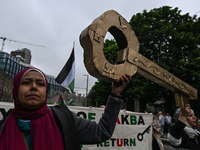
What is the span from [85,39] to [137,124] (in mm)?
3427

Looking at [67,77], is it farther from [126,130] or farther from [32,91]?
[32,91]

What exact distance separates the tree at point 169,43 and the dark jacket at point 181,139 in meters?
9.30

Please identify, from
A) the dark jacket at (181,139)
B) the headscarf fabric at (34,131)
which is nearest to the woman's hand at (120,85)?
the headscarf fabric at (34,131)

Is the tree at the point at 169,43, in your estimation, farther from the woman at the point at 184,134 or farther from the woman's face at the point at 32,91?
the woman's face at the point at 32,91

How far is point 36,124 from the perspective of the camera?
108 centimetres

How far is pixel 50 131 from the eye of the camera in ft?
3.60

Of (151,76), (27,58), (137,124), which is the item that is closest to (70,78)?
(137,124)

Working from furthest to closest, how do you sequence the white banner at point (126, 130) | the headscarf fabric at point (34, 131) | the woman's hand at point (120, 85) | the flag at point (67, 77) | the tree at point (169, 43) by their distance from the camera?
1. the tree at point (169, 43)
2. the flag at point (67, 77)
3. the white banner at point (126, 130)
4. the woman's hand at point (120, 85)
5. the headscarf fabric at point (34, 131)

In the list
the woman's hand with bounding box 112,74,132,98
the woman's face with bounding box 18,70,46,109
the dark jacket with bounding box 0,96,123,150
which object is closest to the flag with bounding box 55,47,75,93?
the woman's hand with bounding box 112,74,132,98

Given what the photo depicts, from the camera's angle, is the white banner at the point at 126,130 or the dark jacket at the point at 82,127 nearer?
the dark jacket at the point at 82,127

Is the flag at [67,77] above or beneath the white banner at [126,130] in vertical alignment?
above

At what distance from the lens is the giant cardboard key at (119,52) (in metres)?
1.34

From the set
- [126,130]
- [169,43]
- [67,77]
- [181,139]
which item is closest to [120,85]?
[181,139]

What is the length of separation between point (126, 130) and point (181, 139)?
5.31ft
